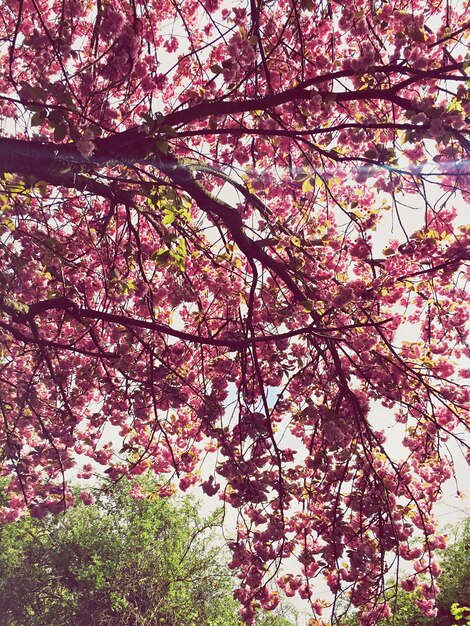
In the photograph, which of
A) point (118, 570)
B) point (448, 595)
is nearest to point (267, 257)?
point (448, 595)

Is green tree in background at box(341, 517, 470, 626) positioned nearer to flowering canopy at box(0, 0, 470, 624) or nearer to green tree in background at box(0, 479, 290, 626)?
green tree in background at box(0, 479, 290, 626)

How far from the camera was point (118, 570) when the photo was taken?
540 inches

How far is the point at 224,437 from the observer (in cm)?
406

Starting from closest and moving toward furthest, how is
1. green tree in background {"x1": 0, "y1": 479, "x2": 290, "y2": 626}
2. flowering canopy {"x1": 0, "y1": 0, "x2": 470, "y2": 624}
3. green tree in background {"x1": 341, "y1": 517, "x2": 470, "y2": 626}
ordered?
flowering canopy {"x1": 0, "y1": 0, "x2": 470, "y2": 624}
green tree in background {"x1": 341, "y1": 517, "x2": 470, "y2": 626}
green tree in background {"x1": 0, "y1": 479, "x2": 290, "y2": 626}

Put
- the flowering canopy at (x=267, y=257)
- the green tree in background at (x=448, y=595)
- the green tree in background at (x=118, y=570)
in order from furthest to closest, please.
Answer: the green tree in background at (x=118, y=570)
the green tree in background at (x=448, y=595)
the flowering canopy at (x=267, y=257)

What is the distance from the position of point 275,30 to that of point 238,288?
2.14 m

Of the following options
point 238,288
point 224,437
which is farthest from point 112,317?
point 238,288

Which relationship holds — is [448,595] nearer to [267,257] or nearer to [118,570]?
[118,570]

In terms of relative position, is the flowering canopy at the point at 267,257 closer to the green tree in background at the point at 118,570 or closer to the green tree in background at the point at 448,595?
the green tree in background at the point at 448,595

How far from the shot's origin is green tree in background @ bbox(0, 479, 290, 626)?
1289 centimetres

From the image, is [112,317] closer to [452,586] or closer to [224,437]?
[224,437]

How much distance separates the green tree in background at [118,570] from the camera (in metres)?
12.9

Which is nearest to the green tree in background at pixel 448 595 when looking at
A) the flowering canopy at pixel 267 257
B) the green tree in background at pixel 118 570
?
the green tree in background at pixel 118 570

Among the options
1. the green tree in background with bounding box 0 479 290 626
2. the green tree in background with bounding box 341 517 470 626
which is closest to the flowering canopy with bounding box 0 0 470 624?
the green tree in background with bounding box 341 517 470 626
